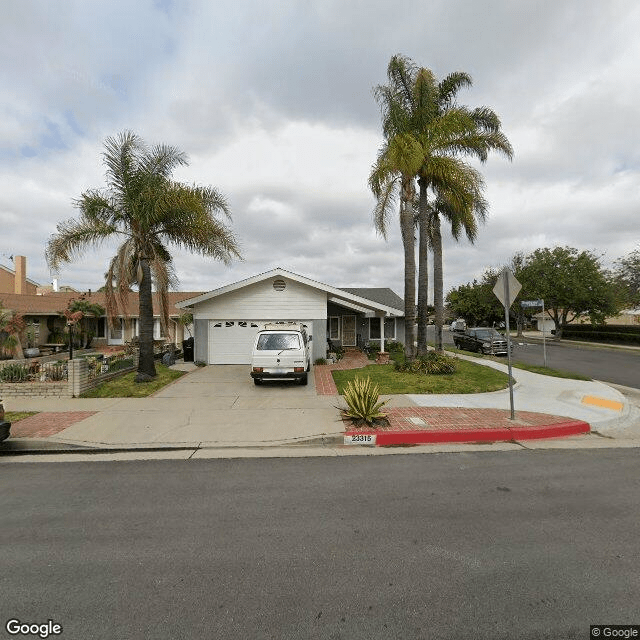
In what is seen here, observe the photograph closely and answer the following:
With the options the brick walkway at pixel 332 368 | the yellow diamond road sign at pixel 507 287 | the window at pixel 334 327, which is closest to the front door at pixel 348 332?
the window at pixel 334 327

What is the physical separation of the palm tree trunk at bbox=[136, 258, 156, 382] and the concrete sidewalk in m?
1.16

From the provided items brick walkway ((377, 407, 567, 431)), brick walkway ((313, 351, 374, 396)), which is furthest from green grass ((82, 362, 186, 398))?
brick walkway ((377, 407, 567, 431))

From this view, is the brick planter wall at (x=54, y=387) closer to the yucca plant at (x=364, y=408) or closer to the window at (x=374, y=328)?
the yucca plant at (x=364, y=408)

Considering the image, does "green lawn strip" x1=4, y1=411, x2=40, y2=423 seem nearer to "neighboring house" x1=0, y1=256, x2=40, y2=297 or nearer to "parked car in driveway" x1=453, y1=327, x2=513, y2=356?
"neighboring house" x1=0, y1=256, x2=40, y2=297

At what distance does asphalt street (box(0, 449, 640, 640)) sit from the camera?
2.54 m

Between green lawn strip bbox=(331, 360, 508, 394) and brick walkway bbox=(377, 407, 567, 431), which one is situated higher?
green lawn strip bbox=(331, 360, 508, 394)

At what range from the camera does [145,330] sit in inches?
459

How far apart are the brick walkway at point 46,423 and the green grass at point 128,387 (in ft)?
5.95

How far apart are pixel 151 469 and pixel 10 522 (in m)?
1.69

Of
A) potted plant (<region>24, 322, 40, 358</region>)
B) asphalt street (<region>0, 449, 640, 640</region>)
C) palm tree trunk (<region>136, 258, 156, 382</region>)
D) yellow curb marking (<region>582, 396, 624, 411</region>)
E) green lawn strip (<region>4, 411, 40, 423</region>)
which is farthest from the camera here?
potted plant (<region>24, 322, 40, 358</region>)

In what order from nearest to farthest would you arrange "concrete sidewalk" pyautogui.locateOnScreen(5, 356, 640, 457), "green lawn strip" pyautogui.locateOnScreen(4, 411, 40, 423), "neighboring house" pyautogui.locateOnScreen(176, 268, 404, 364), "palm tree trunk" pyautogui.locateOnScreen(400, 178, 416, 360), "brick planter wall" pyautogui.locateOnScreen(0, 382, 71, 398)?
"concrete sidewalk" pyautogui.locateOnScreen(5, 356, 640, 457) → "green lawn strip" pyautogui.locateOnScreen(4, 411, 40, 423) → "brick planter wall" pyautogui.locateOnScreen(0, 382, 71, 398) → "palm tree trunk" pyautogui.locateOnScreen(400, 178, 416, 360) → "neighboring house" pyautogui.locateOnScreen(176, 268, 404, 364)

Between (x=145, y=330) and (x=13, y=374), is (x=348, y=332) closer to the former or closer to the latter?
(x=145, y=330)

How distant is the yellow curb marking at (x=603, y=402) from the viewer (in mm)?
8805

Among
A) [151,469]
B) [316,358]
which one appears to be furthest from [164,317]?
[151,469]
